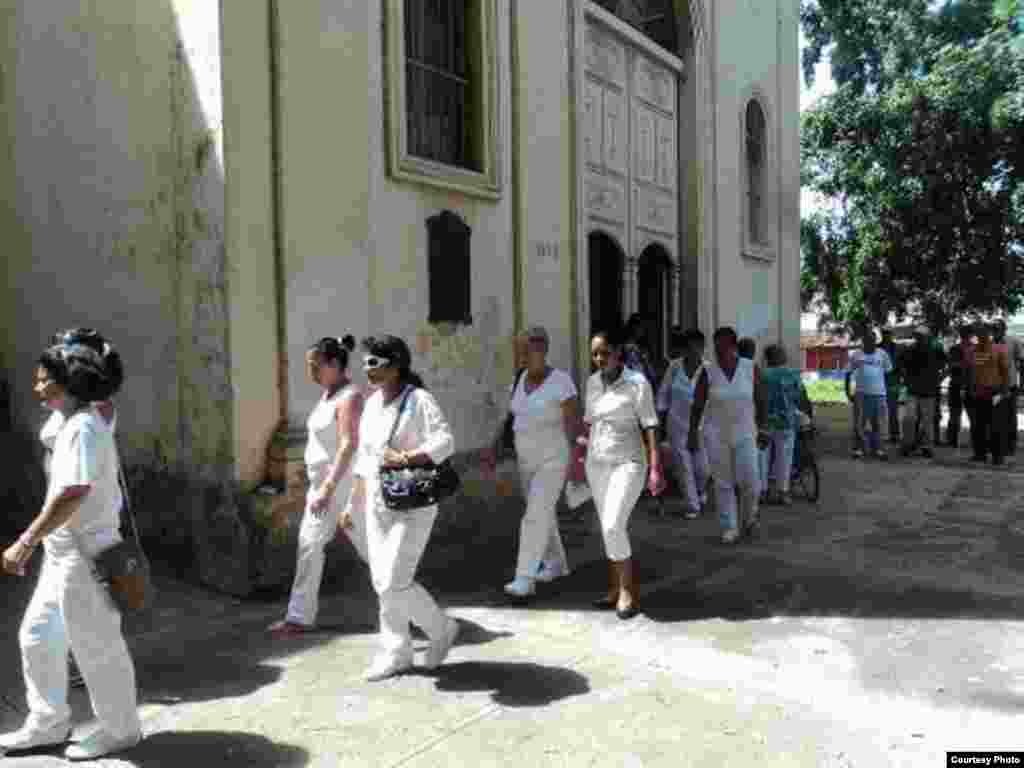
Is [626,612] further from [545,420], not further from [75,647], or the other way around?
[75,647]

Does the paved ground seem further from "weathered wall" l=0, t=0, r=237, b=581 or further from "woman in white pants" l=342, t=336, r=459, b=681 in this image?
"weathered wall" l=0, t=0, r=237, b=581

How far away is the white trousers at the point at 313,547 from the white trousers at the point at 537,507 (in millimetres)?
1134

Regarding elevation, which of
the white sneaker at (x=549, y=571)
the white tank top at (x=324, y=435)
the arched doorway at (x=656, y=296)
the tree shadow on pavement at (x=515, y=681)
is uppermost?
the arched doorway at (x=656, y=296)

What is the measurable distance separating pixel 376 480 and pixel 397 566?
0.41 m

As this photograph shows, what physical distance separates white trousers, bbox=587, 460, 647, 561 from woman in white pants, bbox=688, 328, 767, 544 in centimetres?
194

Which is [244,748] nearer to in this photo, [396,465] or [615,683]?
[396,465]

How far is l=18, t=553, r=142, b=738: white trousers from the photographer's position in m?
3.67

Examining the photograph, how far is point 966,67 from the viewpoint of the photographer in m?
20.1

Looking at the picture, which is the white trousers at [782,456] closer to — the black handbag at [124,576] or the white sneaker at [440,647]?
the white sneaker at [440,647]

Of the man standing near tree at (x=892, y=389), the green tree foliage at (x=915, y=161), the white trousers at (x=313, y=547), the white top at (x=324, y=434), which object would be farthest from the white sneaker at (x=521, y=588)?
the green tree foliage at (x=915, y=161)

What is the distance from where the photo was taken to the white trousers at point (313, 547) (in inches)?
208

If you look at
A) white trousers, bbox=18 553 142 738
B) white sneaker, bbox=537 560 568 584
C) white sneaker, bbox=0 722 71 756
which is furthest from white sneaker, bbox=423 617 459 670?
white sneaker, bbox=537 560 568 584

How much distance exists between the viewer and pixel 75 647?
3689 millimetres

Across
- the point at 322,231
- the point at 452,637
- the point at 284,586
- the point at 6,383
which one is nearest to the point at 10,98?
the point at 6,383
